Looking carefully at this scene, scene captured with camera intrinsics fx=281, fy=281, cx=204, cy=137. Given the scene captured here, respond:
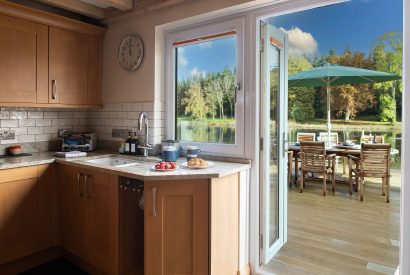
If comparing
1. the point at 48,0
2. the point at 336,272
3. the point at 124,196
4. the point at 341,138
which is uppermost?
the point at 48,0

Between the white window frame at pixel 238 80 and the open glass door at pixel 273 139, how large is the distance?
0.55 feet

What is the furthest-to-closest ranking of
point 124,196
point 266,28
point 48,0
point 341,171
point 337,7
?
point 341,171 < point 337,7 < point 48,0 < point 266,28 < point 124,196

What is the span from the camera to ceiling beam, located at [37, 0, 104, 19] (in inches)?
105

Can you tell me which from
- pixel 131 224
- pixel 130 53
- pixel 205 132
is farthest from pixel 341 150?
pixel 131 224

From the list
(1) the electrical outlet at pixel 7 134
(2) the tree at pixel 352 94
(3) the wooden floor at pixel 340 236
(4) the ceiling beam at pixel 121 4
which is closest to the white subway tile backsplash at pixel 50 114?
(1) the electrical outlet at pixel 7 134

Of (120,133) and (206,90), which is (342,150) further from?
(120,133)

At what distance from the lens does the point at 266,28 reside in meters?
2.30

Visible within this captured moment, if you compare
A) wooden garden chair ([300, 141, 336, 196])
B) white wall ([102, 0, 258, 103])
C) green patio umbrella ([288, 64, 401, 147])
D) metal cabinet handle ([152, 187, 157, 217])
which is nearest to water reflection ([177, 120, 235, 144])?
white wall ([102, 0, 258, 103])

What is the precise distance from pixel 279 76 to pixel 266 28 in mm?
499

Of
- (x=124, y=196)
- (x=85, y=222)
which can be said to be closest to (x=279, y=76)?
(x=124, y=196)

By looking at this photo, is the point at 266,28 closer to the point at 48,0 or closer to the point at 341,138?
the point at 48,0

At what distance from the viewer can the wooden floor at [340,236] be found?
2408 mm

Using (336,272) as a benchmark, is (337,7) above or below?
above

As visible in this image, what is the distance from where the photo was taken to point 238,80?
2.37 metres
